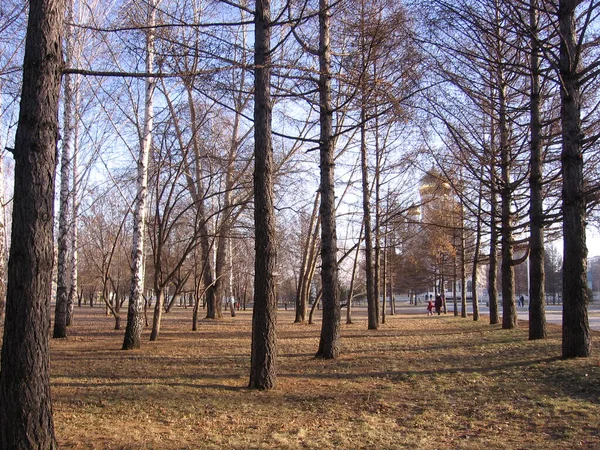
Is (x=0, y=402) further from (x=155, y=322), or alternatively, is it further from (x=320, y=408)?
(x=155, y=322)

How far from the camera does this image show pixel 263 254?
6.72 m

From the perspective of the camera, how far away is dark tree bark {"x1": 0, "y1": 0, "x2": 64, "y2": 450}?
12.4ft

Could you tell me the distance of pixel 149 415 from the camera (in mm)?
5578


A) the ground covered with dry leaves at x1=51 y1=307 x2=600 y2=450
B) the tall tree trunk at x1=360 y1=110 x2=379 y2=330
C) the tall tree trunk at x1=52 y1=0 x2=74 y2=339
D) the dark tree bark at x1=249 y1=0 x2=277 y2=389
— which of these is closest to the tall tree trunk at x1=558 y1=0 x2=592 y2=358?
the ground covered with dry leaves at x1=51 y1=307 x2=600 y2=450

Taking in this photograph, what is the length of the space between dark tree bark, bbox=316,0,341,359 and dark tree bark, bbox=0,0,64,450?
601 cm

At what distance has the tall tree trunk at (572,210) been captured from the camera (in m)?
7.98

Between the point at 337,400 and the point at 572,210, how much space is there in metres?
4.96

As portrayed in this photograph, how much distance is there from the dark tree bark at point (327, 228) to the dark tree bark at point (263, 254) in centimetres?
265

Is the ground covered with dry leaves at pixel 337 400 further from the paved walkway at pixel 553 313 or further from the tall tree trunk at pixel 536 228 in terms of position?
the paved walkway at pixel 553 313

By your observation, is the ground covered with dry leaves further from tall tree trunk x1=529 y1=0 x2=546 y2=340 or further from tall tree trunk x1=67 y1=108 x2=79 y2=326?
tall tree trunk x1=67 y1=108 x2=79 y2=326

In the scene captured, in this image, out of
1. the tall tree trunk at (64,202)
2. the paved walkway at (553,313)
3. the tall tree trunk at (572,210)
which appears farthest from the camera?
the paved walkway at (553,313)

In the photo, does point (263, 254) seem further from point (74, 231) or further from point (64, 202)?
point (74, 231)

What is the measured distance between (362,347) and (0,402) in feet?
27.8

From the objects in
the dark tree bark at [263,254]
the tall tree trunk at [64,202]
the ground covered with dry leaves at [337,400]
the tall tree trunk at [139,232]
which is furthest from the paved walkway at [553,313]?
the tall tree trunk at [64,202]
